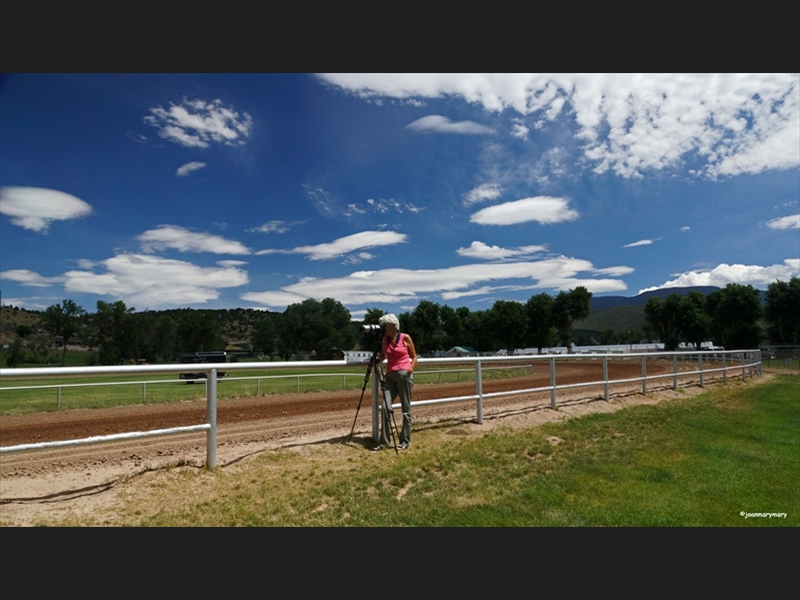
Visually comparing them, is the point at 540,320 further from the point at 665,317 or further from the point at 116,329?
the point at 116,329

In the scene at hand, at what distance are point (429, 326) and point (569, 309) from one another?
94.0ft

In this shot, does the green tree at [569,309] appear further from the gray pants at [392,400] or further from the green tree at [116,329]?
the gray pants at [392,400]

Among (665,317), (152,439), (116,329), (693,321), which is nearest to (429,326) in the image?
(665,317)

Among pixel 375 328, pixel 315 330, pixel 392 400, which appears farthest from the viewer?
pixel 315 330

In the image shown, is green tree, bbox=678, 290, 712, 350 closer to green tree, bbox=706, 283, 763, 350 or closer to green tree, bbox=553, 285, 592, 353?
green tree, bbox=706, 283, 763, 350

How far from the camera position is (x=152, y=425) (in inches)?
391

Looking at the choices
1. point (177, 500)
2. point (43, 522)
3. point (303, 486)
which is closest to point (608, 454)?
point (303, 486)

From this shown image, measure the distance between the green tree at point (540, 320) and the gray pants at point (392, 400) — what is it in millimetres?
97099

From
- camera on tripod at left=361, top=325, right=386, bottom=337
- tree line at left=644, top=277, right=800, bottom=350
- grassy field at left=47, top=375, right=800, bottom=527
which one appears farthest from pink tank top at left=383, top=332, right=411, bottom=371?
tree line at left=644, top=277, right=800, bottom=350

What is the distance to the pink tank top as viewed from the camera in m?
6.40

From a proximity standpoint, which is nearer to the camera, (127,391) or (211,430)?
(211,430)

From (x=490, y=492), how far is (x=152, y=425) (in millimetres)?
7683

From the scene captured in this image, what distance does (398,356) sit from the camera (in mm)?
6449

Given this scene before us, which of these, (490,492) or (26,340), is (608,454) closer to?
(490,492)
